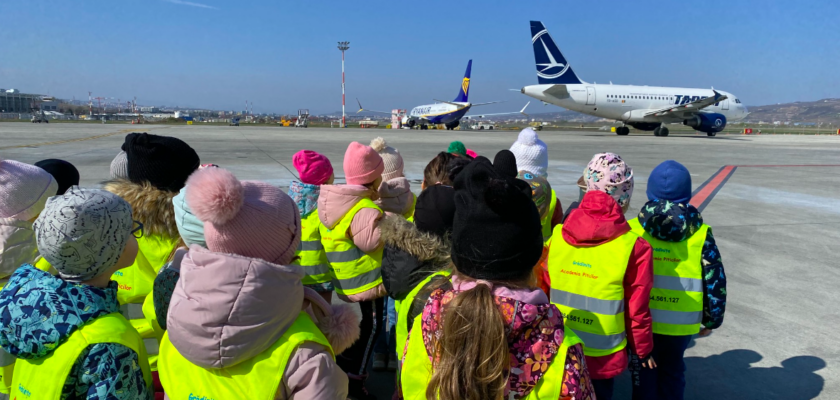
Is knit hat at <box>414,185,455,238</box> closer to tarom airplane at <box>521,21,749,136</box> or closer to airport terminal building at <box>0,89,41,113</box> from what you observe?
tarom airplane at <box>521,21,749,136</box>

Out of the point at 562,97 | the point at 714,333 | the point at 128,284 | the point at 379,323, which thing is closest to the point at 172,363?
the point at 128,284

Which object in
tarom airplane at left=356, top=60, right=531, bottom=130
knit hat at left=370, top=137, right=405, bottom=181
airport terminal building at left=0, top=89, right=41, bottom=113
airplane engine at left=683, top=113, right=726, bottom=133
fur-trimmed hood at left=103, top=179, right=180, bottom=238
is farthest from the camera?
airport terminal building at left=0, top=89, right=41, bottom=113

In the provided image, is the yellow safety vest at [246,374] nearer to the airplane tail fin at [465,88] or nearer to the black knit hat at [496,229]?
the black knit hat at [496,229]

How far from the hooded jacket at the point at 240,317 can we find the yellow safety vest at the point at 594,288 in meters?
1.39

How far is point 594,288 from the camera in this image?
2.37 meters

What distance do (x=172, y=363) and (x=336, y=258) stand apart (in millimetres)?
1558

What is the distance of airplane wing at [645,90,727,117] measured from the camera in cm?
3362

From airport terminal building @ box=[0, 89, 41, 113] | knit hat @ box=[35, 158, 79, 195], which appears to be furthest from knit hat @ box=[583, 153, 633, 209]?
airport terminal building @ box=[0, 89, 41, 113]

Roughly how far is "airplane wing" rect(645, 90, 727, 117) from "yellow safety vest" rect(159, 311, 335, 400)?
37705 millimetres

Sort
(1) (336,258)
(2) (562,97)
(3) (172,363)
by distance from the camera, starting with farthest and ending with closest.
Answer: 1. (2) (562,97)
2. (1) (336,258)
3. (3) (172,363)

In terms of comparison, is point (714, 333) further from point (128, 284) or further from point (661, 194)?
point (128, 284)

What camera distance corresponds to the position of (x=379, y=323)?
11.0ft

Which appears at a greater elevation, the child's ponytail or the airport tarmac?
the child's ponytail

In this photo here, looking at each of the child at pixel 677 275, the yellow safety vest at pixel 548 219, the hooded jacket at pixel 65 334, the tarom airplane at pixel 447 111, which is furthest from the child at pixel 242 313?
the tarom airplane at pixel 447 111
